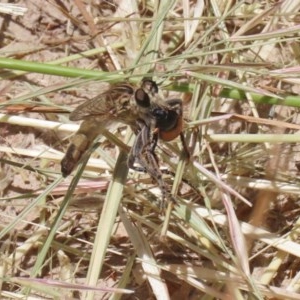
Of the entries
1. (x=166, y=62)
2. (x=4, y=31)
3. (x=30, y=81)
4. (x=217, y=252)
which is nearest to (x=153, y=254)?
(x=217, y=252)

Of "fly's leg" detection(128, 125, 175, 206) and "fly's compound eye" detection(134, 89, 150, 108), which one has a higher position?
"fly's compound eye" detection(134, 89, 150, 108)

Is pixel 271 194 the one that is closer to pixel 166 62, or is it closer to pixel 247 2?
pixel 166 62

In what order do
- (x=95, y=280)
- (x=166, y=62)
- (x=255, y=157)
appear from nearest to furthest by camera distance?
(x=95, y=280) → (x=166, y=62) → (x=255, y=157)

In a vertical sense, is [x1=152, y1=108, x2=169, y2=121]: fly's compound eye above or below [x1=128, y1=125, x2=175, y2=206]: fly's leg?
above

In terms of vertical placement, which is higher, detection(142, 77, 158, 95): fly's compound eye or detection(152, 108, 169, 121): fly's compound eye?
detection(142, 77, 158, 95): fly's compound eye
